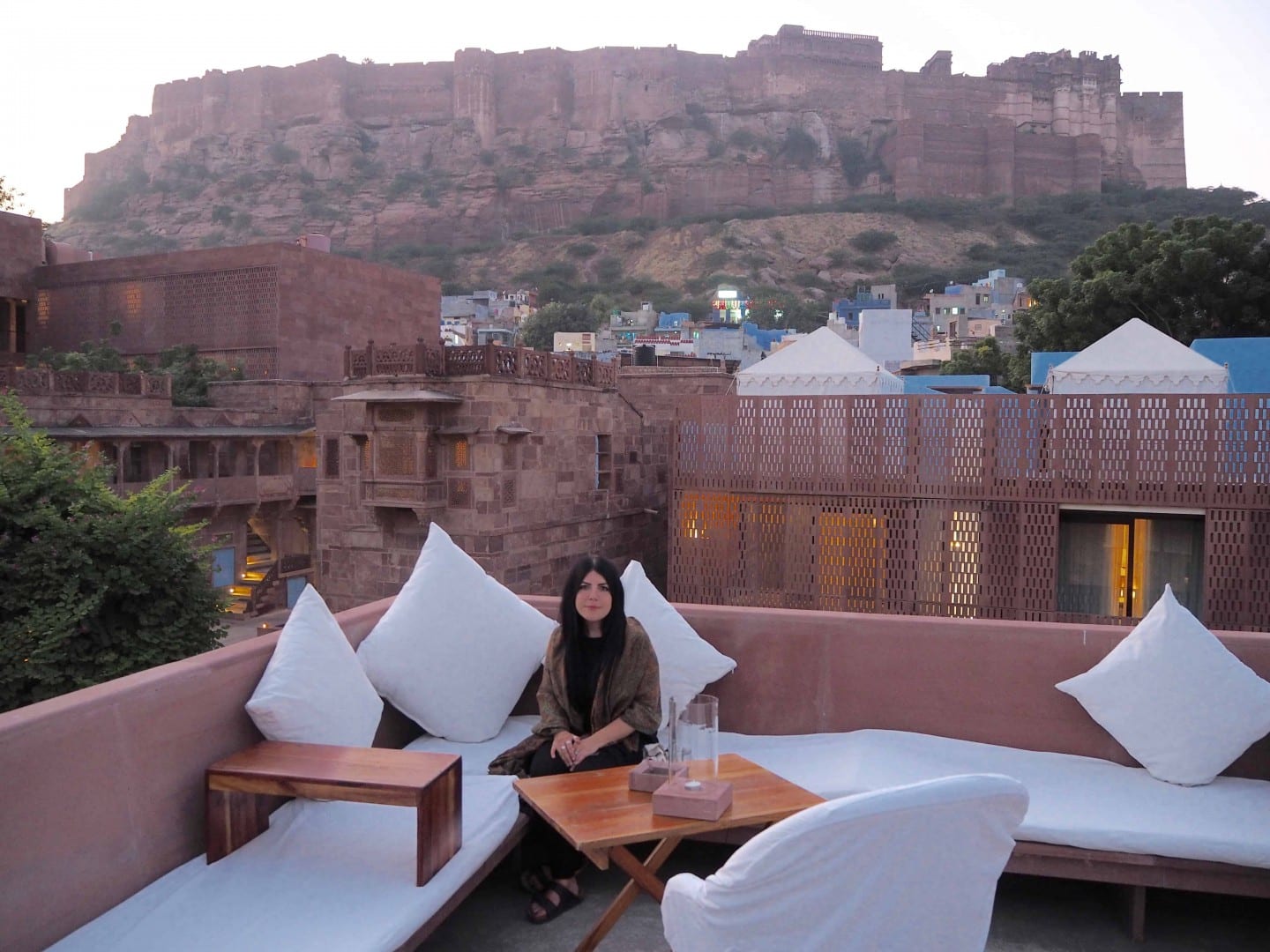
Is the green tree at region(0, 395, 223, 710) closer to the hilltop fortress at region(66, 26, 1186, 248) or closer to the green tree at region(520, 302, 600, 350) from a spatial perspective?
the green tree at region(520, 302, 600, 350)

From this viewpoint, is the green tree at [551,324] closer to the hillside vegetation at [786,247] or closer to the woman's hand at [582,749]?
the hillside vegetation at [786,247]

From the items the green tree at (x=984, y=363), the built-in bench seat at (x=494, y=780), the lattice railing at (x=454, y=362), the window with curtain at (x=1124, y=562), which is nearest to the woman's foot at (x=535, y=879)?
the built-in bench seat at (x=494, y=780)

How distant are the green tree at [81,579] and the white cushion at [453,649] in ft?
9.52

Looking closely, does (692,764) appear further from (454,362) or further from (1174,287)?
(1174,287)

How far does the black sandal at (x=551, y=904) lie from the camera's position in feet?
10.0

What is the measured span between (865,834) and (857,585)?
8.97m

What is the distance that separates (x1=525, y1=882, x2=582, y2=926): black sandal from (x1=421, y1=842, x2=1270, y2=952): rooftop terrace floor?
2cm

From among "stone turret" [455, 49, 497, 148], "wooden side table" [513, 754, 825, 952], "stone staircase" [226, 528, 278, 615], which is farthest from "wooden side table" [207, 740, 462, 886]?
"stone turret" [455, 49, 497, 148]

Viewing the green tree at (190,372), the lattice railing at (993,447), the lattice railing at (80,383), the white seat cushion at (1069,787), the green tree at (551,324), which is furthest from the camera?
the green tree at (551,324)

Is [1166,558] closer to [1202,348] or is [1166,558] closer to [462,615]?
[1202,348]

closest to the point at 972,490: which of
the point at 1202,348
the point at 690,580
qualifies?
the point at 690,580

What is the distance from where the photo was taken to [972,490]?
389 inches

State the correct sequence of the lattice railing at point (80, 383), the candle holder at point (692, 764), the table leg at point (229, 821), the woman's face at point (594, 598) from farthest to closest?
1. the lattice railing at point (80, 383)
2. the woman's face at point (594, 598)
3. the table leg at point (229, 821)
4. the candle holder at point (692, 764)

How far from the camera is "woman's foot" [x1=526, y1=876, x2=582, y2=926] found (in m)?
3.06
